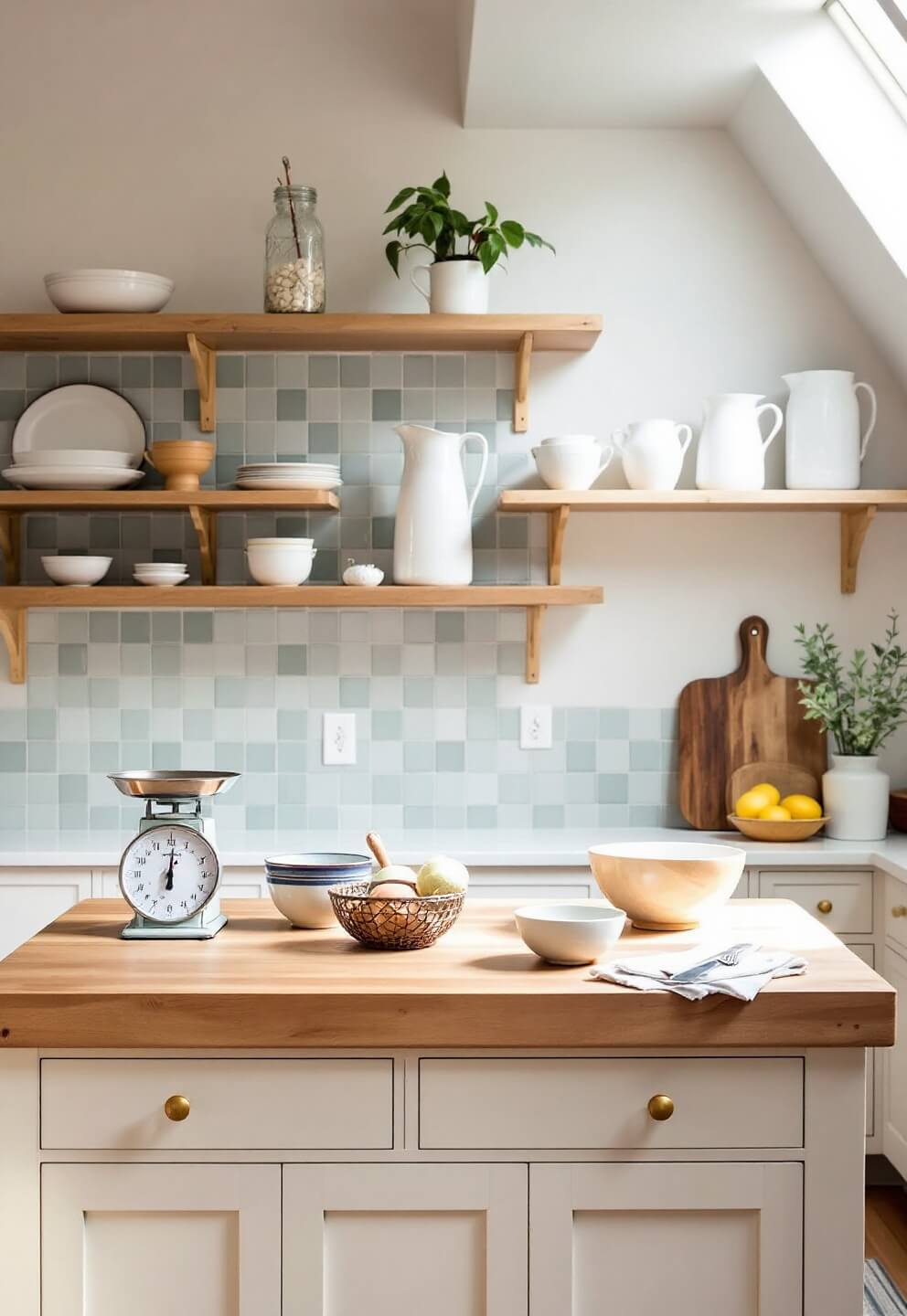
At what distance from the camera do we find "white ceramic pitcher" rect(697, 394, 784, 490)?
343cm

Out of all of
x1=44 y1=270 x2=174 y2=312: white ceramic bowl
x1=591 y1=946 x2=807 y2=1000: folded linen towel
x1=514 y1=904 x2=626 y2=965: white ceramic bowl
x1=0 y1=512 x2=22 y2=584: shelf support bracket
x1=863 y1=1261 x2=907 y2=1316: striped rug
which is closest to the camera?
x1=591 y1=946 x2=807 y2=1000: folded linen towel

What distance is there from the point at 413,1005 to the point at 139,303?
224cm

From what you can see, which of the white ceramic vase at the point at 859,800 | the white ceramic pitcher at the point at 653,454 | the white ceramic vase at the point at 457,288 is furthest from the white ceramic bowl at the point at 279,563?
the white ceramic vase at the point at 859,800

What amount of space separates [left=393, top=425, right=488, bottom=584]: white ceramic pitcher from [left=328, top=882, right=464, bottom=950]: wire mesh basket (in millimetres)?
1528

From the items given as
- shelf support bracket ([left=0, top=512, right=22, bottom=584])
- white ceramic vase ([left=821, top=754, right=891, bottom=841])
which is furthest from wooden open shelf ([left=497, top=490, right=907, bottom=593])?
shelf support bracket ([left=0, top=512, right=22, bottom=584])

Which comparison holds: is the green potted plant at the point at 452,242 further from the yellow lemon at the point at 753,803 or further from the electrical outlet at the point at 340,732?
the yellow lemon at the point at 753,803

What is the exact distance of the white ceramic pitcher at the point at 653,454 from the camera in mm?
3385

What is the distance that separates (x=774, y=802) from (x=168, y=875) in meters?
1.88

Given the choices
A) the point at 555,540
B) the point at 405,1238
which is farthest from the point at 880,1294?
the point at 555,540

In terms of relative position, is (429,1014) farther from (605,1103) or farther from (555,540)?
(555,540)

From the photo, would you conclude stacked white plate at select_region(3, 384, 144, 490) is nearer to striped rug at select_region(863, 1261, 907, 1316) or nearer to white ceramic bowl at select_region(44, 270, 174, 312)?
white ceramic bowl at select_region(44, 270, 174, 312)

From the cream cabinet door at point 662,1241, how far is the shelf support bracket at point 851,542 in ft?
7.15

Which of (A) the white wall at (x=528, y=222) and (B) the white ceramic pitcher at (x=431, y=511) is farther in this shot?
(A) the white wall at (x=528, y=222)

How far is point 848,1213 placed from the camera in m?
1.70
